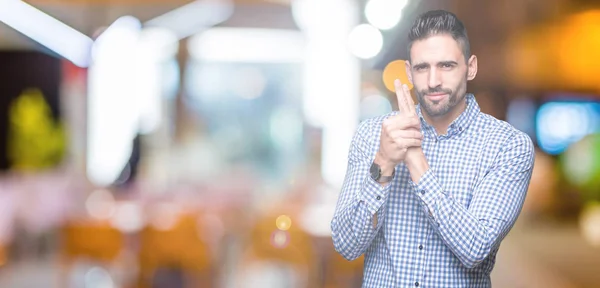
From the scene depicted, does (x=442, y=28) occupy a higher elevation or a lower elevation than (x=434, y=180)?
higher

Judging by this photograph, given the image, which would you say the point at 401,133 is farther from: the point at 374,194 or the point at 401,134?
the point at 374,194

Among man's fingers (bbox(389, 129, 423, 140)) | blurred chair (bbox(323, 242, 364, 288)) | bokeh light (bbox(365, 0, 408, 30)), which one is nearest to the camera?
man's fingers (bbox(389, 129, 423, 140))

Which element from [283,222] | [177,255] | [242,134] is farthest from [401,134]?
[242,134]

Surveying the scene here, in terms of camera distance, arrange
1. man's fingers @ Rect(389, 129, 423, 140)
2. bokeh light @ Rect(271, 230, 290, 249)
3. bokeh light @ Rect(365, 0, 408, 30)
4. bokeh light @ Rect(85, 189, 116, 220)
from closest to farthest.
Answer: man's fingers @ Rect(389, 129, 423, 140) < bokeh light @ Rect(365, 0, 408, 30) < bokeh light @ Rect(271, 230, 290, 249) < bokeh light @ Rect(85, 189, 116, 220)

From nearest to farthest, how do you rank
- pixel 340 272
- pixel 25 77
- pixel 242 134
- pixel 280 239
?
pixel 340 272 → pixel 280 239 → pixel 242 134 → pixel 25 77

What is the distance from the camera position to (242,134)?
12.3 meters

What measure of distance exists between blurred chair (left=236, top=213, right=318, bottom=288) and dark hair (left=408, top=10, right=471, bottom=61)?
14.2 feet

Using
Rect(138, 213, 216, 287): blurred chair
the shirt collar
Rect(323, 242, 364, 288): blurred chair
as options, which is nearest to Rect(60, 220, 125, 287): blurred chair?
Rect(138, 213, 216, 287): blurred chair

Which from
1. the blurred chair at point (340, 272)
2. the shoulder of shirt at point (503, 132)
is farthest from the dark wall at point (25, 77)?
the shoulder of shirt at point (503, 132)

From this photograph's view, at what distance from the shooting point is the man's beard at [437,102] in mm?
1798

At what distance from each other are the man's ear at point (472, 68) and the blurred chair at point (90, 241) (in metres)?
5.17

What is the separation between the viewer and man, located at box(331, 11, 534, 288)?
177 centimetres

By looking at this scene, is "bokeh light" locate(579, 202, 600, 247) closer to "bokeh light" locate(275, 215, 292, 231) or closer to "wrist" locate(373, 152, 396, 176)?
"bokeh light" locate(275, 215, 292, 231)

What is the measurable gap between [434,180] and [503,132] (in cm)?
23
